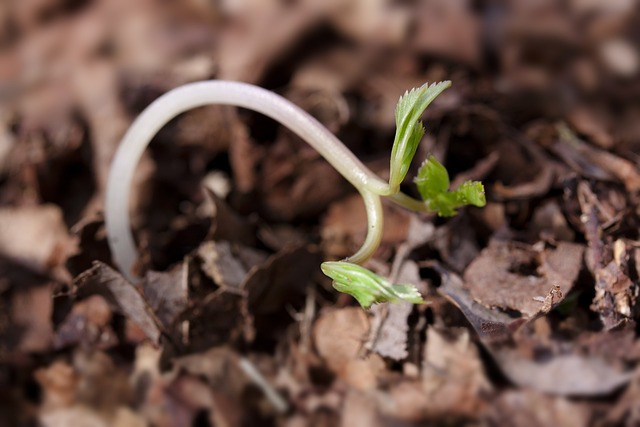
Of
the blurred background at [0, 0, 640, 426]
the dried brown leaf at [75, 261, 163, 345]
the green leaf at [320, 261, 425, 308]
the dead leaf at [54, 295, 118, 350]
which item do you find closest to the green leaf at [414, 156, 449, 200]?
the blurred background at [0, 0, 640, 426]

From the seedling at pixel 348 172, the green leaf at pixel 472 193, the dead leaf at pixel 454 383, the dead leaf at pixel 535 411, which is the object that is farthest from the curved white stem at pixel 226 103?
the dead leaf at pixel 535 411

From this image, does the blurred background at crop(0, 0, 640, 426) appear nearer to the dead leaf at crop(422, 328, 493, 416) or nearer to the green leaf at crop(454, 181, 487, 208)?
the dead leaf at crop(422, 328, 493, 416)

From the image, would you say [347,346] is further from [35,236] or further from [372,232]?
[35,236]

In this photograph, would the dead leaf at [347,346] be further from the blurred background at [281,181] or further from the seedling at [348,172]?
the seedling at [348,172]

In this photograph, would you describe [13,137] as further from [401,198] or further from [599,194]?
[599,194]

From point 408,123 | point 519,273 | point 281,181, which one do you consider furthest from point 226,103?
point 519,273

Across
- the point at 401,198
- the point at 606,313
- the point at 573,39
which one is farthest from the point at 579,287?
the point at 573,39
